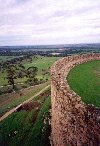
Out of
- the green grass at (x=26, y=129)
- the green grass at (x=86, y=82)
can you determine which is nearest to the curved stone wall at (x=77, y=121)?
the green grass at (x=86, y=82)

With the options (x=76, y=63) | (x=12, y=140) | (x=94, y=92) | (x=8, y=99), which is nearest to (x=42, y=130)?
(x=12, y=140)

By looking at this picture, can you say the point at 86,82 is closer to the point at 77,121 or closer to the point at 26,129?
the point at 77,121

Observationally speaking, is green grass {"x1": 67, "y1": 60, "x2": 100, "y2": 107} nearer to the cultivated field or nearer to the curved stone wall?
the curved stone wall

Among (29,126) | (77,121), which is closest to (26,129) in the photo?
(29,126)

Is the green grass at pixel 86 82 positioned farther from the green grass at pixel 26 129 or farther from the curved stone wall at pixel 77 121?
the green grass at pixel 26 129

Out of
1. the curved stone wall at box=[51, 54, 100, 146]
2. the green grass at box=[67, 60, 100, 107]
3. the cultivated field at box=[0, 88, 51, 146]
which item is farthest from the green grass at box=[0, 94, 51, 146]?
the curved stone wall at box=[51, 54, 100, 146]

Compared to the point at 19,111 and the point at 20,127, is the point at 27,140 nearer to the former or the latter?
the point at 20,127

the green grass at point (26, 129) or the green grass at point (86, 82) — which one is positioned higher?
the green grass at point (86, 82)
